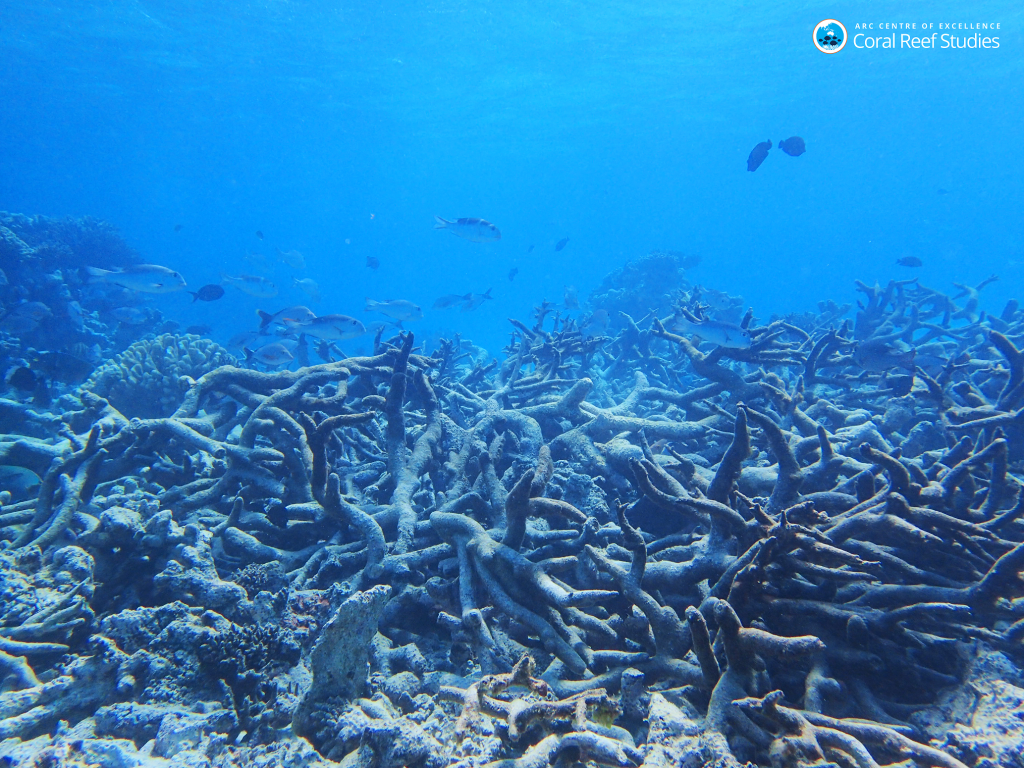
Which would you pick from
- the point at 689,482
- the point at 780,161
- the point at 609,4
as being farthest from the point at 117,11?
the point at 780,161

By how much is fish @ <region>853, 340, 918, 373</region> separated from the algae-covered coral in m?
1.12

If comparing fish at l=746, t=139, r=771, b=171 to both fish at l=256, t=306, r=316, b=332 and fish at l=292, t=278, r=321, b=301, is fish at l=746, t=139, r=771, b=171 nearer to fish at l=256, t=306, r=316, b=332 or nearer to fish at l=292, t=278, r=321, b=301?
fish at l=256, t=306, r=316, b=332

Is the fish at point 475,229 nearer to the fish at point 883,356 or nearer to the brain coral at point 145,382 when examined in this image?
the brain coral at point 145,382

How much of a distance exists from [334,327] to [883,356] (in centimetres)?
782

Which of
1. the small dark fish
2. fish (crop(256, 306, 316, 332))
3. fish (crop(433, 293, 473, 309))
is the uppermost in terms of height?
fish (crop(433, 293, 473, 309))

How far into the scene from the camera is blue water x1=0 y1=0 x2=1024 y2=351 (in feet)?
97.2

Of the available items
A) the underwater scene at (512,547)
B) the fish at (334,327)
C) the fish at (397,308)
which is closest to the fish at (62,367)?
the underwater scene at (512,547)

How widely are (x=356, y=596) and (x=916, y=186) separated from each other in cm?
15002

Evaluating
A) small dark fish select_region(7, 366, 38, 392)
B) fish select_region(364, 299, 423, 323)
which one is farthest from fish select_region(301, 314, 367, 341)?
fish select_region(364, 299, 423, 323)

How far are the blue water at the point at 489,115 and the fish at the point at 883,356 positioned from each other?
18.2m

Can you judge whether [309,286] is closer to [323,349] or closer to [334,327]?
[323,349]

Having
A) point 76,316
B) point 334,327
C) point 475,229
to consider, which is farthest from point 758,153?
point 76,316

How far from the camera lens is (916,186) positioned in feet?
350

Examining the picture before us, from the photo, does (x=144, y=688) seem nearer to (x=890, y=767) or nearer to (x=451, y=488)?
(x=451, y=488)
